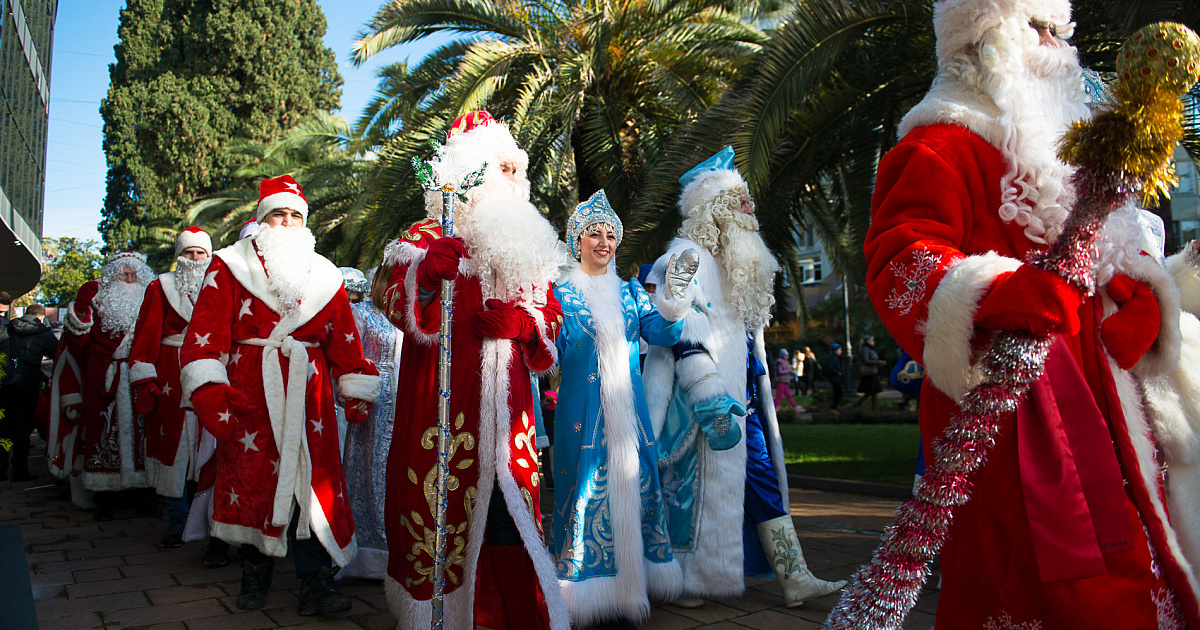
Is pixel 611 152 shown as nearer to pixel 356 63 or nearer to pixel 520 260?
pixel 356 63

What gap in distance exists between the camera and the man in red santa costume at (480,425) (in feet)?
10.5

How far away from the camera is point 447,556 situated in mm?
3207

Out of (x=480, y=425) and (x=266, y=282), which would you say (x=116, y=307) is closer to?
(x=266, y=282)

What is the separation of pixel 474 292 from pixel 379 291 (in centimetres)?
62

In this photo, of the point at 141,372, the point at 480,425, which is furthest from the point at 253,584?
the point at 141,372

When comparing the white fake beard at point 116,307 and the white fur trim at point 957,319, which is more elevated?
the white fake beard at point 116,307

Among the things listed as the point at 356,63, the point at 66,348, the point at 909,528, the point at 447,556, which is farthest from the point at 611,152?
the point at 909,528

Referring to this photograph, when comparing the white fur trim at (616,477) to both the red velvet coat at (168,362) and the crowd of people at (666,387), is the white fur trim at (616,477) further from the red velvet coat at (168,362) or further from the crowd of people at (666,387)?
the red velvet coat at (168,362)

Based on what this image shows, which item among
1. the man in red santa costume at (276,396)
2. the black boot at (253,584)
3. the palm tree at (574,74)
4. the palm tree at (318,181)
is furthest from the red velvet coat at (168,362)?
the palm tree at (318,181)

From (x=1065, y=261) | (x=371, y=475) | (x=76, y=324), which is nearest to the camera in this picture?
Result: (x=1065, y=261)

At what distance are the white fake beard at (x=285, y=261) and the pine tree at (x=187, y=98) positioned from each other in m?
28.5

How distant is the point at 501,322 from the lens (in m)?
3.30

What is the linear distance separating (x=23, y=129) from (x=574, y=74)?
816 cm

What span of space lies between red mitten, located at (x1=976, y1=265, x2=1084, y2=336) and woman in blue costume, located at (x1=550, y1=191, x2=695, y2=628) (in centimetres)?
226
